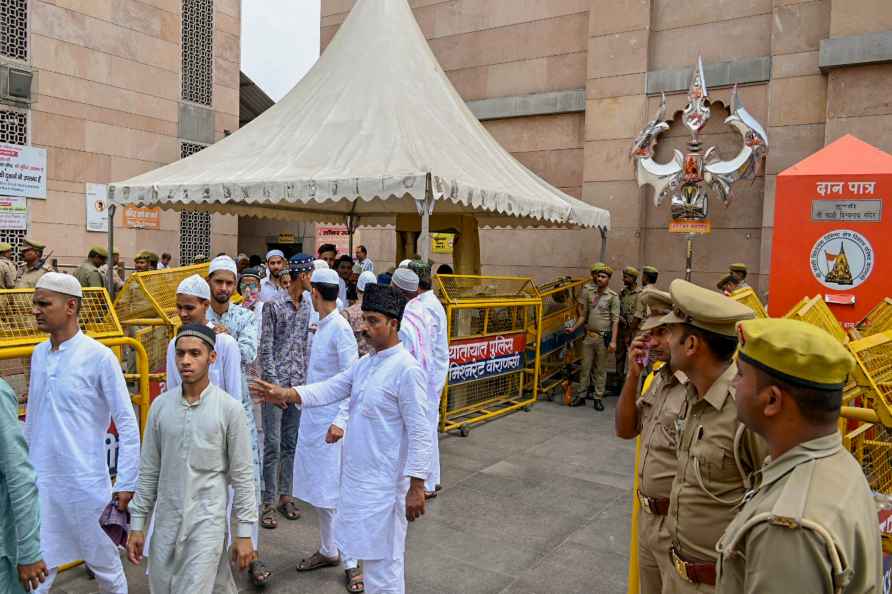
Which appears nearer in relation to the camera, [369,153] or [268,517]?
[268,517]

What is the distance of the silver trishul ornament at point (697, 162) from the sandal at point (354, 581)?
28.6ft

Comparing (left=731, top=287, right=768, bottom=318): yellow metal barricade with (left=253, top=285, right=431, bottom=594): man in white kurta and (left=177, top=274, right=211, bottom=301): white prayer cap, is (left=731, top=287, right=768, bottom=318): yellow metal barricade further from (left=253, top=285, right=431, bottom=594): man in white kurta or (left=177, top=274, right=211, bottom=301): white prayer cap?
(left=177, top=274, right=211, bottom=301): white prayer cap

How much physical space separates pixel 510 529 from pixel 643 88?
30.5ft

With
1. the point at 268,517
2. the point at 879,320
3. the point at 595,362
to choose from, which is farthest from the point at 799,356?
the point at 595,362

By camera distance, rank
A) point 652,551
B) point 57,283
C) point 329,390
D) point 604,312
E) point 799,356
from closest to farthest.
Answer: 1. point 799,356
2. point 652,551
3. point 57,283
4. point 329,390
5. point 604,312

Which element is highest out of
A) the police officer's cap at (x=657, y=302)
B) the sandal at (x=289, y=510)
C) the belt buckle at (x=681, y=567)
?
the police officer's cap at (x=657, y=302)

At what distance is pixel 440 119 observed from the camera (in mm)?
9453

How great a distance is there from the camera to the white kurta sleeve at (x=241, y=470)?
2.99 metres

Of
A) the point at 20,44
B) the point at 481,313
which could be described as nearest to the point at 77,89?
the point at 20,44

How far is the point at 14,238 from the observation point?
14.7 meters

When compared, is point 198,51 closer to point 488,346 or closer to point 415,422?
point 488,346

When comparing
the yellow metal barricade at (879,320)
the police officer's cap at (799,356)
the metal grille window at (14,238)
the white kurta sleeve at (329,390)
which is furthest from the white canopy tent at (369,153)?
the metal grille window at (14,238)

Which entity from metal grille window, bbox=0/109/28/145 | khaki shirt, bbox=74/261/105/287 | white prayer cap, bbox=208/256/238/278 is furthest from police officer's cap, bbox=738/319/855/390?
metal grille window, bbox=0/109/28/145

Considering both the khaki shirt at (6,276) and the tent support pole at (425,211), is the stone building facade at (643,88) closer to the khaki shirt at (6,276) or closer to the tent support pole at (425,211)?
the tent support pole at (425,211)
